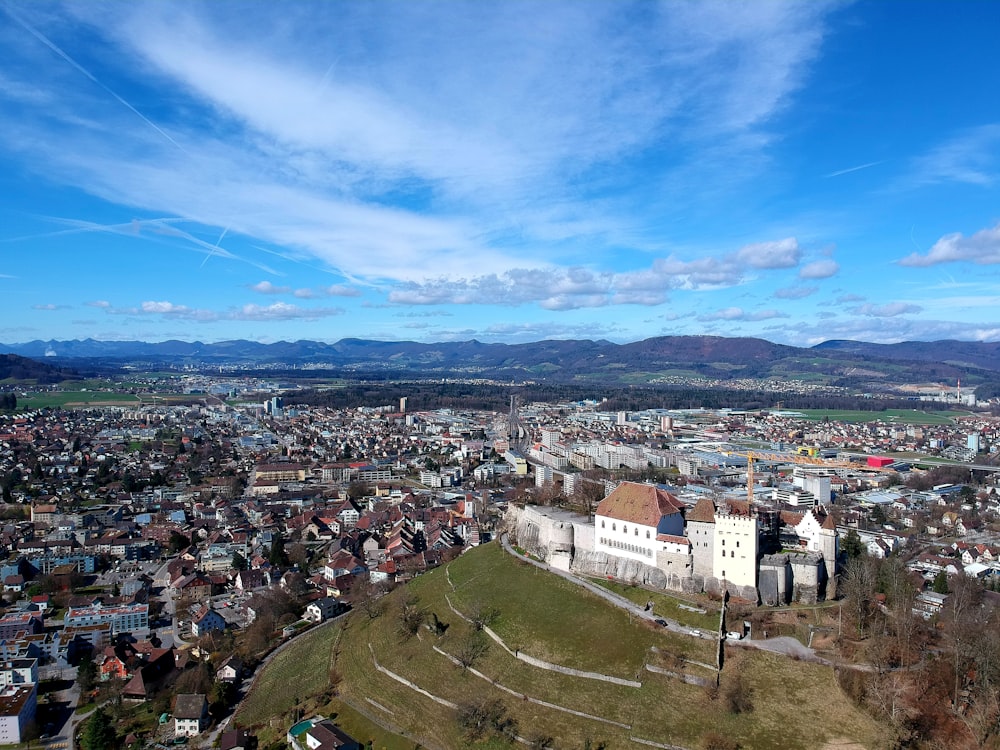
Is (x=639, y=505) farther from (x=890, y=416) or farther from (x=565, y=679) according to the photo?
(x=890, y=416)

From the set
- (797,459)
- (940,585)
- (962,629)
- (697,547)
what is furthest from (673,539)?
(797,459)

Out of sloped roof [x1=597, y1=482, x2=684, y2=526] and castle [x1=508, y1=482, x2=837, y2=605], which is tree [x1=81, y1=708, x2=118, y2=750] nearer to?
castle [x1=508, y1=482, x2=837, y2=605]

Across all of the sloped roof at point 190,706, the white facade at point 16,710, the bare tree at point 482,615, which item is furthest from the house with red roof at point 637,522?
the white facade at point 16,710

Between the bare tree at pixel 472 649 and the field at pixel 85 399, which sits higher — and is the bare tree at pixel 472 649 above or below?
below

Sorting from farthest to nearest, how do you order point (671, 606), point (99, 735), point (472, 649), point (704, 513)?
point (704, 513) < point (472, 649) < point (99, 735) < point (671, 606)

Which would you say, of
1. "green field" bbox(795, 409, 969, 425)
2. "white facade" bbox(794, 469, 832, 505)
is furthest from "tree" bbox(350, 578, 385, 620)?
"green field" bbox(795, 409, 969, 425)

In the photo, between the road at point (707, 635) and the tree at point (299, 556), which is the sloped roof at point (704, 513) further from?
the tree at point (299, 556)

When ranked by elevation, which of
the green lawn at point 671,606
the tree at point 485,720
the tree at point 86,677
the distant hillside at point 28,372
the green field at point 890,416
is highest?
the distant hillside at point 28,372
